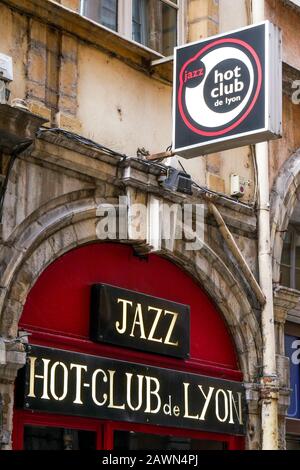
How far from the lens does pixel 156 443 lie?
1104 cm

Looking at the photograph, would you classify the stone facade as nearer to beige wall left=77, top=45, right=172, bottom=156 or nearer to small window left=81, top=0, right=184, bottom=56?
beige wall left=77, top=45, right=172, bottom=156

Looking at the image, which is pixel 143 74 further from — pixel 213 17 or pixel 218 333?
pixel 218 333

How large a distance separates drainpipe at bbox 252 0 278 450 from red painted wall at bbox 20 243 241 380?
352 mm

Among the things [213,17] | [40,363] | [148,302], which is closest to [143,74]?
[213,17]

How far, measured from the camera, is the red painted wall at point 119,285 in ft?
33.0

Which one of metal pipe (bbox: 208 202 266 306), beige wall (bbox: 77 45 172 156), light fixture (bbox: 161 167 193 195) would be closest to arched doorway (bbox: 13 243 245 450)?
metal pipe (bbox: 208 202 266 306)

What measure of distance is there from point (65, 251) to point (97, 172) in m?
0.83

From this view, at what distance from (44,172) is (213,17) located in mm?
3446

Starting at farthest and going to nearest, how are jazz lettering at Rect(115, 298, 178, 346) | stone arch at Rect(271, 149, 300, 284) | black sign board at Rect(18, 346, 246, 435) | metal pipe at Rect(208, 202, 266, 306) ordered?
1. stone arch at Rect(271, 149, 300, 284)
2. metal pipe at Rect(208, 202, 266, 306)
3. jazz lettering at Rect(115, 298, 178, 346)
4. black sign board at Rect(18, 346, 246, 435)

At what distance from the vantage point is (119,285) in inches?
429

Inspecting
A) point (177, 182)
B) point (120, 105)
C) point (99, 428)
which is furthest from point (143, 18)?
point (99, 428)

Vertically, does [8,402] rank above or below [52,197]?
below

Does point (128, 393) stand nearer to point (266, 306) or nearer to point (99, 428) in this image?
point (99, 428)

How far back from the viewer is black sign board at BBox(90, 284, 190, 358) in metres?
10.5
